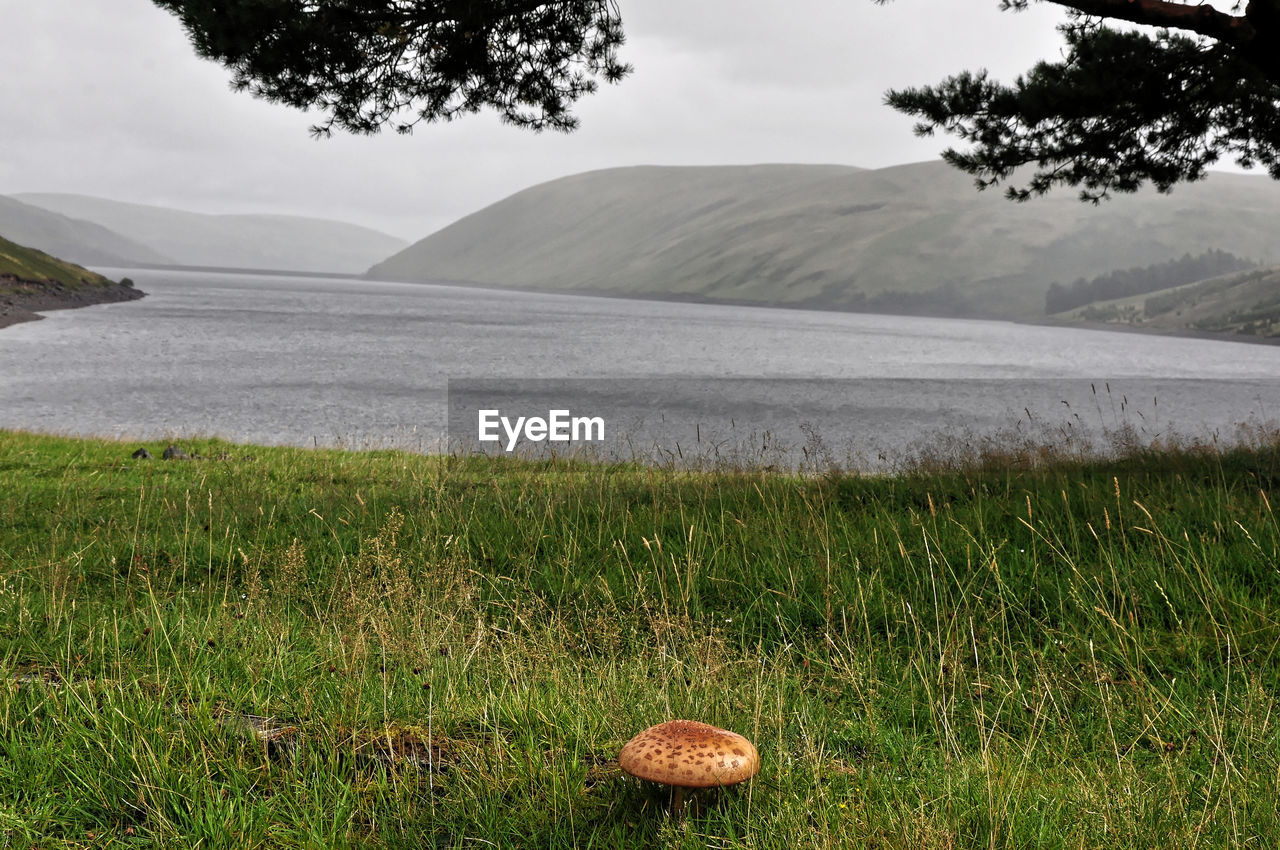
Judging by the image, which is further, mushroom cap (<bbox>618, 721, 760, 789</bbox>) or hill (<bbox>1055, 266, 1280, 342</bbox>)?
hill (<bbox>1055, 266, 1280, 342</bbox>)

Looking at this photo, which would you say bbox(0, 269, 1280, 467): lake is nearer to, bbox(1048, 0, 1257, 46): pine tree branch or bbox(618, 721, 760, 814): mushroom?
bbox(1048, 0, 1257, 46): pine tree branch

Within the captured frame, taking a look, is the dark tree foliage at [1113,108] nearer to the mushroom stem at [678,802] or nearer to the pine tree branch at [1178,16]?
the pine tree branch at [1178,16]

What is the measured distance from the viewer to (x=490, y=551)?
764cm

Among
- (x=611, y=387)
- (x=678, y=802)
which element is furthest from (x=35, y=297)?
(x=678, y=802)

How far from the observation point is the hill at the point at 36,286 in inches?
2761

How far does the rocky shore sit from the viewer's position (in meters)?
68.7

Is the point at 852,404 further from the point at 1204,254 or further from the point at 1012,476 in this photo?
the point at 1204,254

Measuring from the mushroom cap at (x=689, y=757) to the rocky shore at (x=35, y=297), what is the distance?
7538 centimetres

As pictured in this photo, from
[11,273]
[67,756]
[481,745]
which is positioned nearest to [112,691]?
[67,756]

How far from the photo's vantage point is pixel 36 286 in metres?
76.3

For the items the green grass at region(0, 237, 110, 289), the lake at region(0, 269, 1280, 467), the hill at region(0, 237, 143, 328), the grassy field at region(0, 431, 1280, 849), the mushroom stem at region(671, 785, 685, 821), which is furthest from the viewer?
the green grass at region(0, 237, 110, 289)

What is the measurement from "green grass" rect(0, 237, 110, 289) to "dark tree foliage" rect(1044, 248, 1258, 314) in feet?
543

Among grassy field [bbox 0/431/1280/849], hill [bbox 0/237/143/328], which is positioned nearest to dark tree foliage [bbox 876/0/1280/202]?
grassy field [bbox 0/431/1280/849]

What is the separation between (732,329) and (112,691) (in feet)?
383
